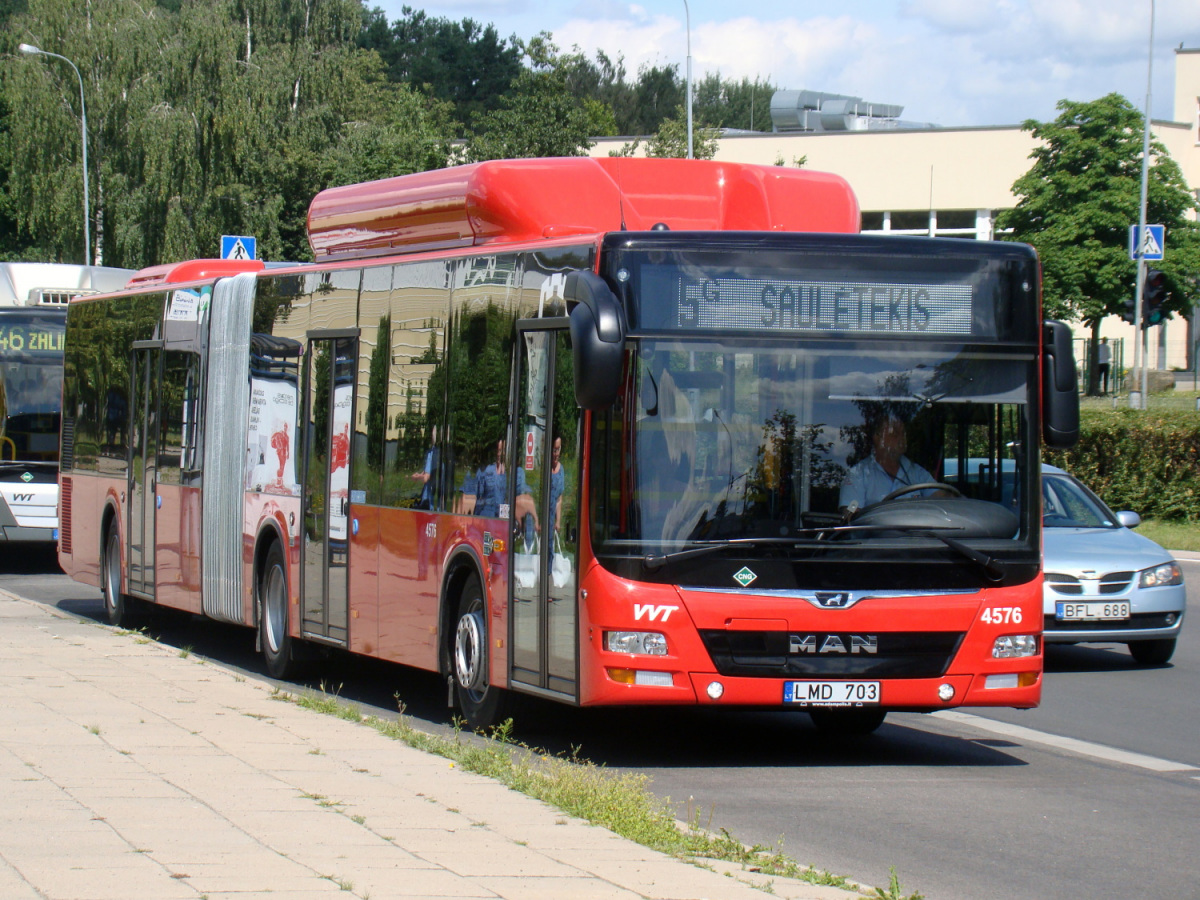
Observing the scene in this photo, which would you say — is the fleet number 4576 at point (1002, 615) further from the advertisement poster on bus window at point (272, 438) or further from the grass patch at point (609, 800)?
the advertisement poster on bus window at point (272, 438)

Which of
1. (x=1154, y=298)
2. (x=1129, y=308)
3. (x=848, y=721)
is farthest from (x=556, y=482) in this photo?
(x=1129, y=308)

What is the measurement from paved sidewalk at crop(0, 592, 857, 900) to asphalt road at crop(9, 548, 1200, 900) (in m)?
0.99

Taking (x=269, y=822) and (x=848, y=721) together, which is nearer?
(x=269, y=822)

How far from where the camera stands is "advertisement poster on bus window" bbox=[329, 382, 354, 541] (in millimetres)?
12312

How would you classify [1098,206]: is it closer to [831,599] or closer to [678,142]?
[678,142]

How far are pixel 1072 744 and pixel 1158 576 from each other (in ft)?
13.0

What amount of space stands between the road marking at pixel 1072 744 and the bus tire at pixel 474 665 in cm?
267

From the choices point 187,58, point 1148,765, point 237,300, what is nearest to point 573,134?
point 187,58

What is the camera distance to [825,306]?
30.6 ft

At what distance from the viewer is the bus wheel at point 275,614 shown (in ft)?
44.0

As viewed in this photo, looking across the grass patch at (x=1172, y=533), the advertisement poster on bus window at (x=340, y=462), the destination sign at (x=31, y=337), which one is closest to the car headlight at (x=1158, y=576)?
the advertisement poster on bus window at (x=340, y=462)

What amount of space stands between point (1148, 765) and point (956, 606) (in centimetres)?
158

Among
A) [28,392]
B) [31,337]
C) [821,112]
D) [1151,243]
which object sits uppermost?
[821,112]

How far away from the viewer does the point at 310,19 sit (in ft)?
201
